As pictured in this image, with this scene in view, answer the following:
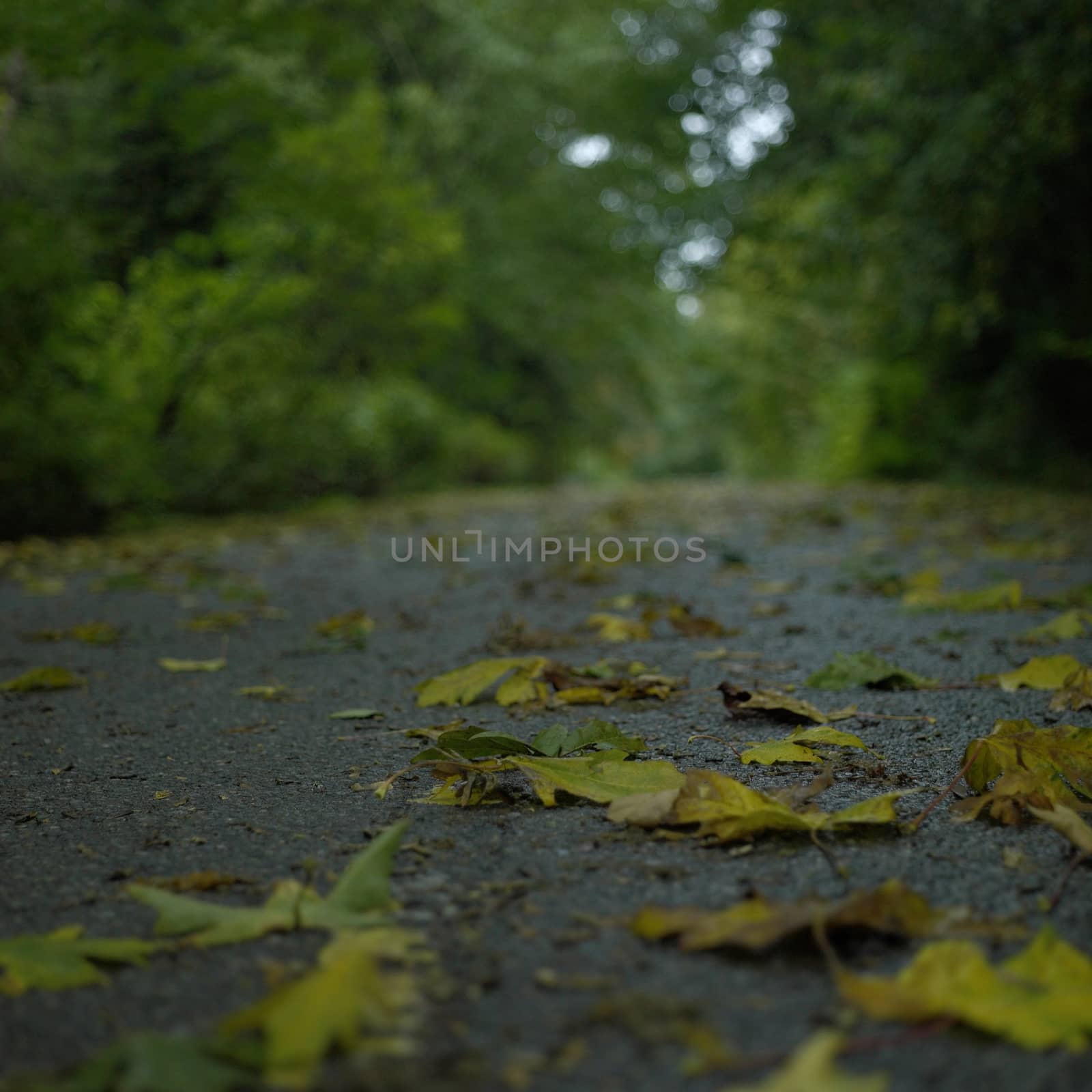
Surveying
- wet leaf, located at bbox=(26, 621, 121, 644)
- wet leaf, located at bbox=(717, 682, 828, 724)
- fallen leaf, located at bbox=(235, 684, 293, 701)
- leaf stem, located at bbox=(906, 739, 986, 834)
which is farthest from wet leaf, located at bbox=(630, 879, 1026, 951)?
wet leaf, located at bbox=(26, 621, 121, 644)

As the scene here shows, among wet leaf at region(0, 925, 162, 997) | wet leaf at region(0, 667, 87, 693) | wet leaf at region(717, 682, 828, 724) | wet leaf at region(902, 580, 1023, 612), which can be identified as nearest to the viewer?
wet leaf at region(0, 925, 162, 997)

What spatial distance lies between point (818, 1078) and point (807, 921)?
283mm

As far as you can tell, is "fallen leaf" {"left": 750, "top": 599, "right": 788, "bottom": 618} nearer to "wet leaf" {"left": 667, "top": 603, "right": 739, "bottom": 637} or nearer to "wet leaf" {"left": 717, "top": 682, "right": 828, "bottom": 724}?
"wet leaf" {"left": 667, "top": 603, "right": 739, "bottom": 637}

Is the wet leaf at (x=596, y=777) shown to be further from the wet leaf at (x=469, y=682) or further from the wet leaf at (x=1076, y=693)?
the wet leaf at (x=1076, y=693)

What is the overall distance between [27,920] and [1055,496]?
31.4ft

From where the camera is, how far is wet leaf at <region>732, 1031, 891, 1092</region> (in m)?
0.82

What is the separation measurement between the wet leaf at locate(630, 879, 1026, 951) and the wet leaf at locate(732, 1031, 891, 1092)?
8.5 inches

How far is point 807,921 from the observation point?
1100mm

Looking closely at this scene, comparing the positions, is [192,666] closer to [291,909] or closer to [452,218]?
[291,909]

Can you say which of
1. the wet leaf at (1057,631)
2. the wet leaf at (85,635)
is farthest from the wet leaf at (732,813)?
the wet leaf at (85,635)

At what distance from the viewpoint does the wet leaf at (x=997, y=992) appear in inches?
36.5

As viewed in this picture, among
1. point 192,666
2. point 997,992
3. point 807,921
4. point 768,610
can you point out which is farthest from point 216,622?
point 997,992

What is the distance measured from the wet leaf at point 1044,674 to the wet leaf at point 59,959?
184 cm

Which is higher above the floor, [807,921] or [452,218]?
[452,218]
